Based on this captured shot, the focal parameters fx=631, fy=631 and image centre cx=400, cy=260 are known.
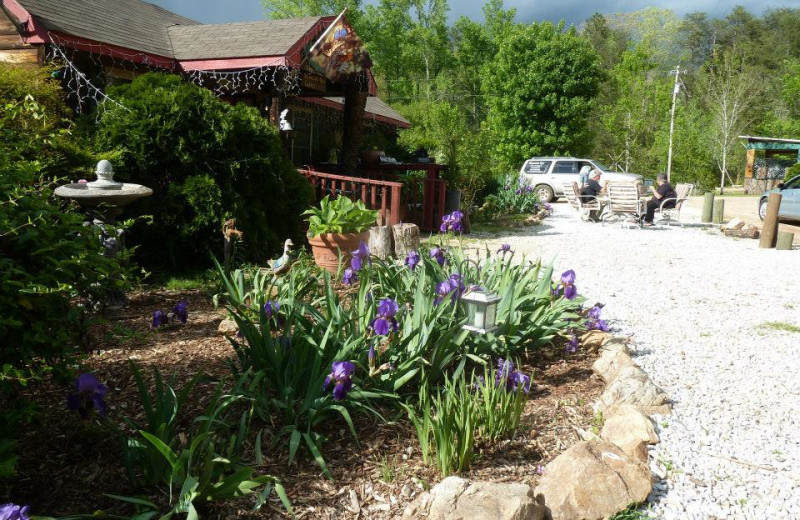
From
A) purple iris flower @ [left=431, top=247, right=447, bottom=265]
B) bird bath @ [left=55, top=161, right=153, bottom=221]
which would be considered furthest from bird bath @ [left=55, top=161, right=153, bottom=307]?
purple iris flower @ [left=431, top=247, right=447, bottom=265]

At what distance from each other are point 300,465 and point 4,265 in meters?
1.29

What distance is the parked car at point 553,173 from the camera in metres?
20.2

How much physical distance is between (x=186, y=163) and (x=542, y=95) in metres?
23.8

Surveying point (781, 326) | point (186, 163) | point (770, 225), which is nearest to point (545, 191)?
point (770, 225)

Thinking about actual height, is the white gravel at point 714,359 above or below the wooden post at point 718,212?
below

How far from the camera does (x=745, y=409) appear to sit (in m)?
3.52

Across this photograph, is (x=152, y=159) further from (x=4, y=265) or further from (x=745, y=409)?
(x=745, y=409)

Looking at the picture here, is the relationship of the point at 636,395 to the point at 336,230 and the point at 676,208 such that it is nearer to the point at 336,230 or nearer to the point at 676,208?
the point at 336,230

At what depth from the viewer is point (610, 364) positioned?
3.71m

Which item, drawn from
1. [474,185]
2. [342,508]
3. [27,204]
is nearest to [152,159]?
[27,204]

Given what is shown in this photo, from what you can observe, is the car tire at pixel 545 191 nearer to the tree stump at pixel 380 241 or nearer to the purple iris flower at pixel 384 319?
the tree stump at pixel 380 241

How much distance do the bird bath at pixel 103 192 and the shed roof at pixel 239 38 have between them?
4.68 meters

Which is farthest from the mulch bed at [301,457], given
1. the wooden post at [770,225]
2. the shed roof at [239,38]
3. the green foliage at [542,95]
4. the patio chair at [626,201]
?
the green foliage at [542,95]

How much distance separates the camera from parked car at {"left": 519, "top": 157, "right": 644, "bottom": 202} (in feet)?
66.3
